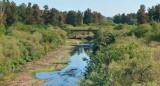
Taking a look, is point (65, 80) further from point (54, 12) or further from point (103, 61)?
point (54, 12)

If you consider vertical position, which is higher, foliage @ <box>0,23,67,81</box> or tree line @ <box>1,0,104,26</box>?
tree line @ <box>1,0,104,26</box>

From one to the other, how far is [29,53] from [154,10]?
1970 inches

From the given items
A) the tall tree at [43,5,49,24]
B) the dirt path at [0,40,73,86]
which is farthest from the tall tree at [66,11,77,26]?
the dirt path at [0,40,73,86]

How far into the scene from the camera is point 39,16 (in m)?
112

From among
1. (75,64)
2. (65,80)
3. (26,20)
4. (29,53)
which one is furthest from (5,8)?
(65,80)

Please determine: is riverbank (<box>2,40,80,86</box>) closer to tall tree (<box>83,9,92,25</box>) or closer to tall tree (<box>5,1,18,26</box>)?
tall tree (<box>5,1,18,26</box>)

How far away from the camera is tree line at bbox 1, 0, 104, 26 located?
8775 centimetres

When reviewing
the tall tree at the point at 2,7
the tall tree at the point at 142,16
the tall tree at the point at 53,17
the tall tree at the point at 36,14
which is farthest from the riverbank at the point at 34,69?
the tall tree at the point at 53,17

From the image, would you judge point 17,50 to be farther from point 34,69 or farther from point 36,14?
point 36,14

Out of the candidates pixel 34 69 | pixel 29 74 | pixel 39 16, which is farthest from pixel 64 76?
pixel 39 16

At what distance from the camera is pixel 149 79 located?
20719 millimetres

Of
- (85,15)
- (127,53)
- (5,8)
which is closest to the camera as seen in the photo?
(127,53)

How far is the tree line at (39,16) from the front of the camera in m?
87.8

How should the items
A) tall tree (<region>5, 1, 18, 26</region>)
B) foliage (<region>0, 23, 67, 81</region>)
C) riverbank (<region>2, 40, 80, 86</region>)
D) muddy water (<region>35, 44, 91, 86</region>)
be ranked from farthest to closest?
1. tall tree (<region>5, 1, 18, 26</region>)
2. foliage (<region>0, 23, 67, 81</region>)
3. muddy water (<region>35, 44, 91, 86</region>)
4. riverbank (<region>2, 40, 80, 86</region>)
